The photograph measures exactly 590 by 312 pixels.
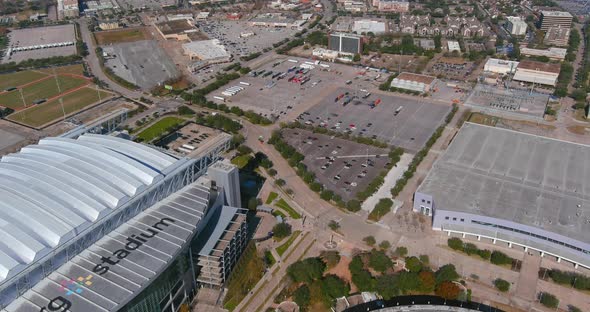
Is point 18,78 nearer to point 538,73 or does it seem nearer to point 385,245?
point 385,245

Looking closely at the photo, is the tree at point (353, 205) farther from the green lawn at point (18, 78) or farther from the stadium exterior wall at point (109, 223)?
the green lawn at point (18, 78)

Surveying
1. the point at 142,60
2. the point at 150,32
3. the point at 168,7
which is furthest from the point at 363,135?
the point at 168,7

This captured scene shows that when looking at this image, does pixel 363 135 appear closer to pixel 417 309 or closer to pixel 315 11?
pixel 417 309

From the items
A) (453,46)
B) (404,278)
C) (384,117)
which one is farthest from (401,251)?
(453,46)

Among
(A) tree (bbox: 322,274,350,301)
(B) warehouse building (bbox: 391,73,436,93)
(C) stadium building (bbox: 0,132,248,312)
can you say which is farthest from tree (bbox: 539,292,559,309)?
(B) warehouse building (bbox: 391,73,436,93)

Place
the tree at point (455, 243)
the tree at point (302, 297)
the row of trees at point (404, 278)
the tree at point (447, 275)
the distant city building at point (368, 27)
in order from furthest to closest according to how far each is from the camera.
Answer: the distant city building at point (368, 27), the tree at point (455, 243), the tree at point (447, 275), the row of trees at point (404, 278), the tree at point (302, 297)

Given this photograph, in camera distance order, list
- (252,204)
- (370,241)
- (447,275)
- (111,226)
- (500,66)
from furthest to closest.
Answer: (500,66) → (252,204) → (370,241) → (447,275) → (111,226)

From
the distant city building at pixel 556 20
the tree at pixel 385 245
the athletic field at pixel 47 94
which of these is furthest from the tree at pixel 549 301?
the distant city building at pixel 556 20
